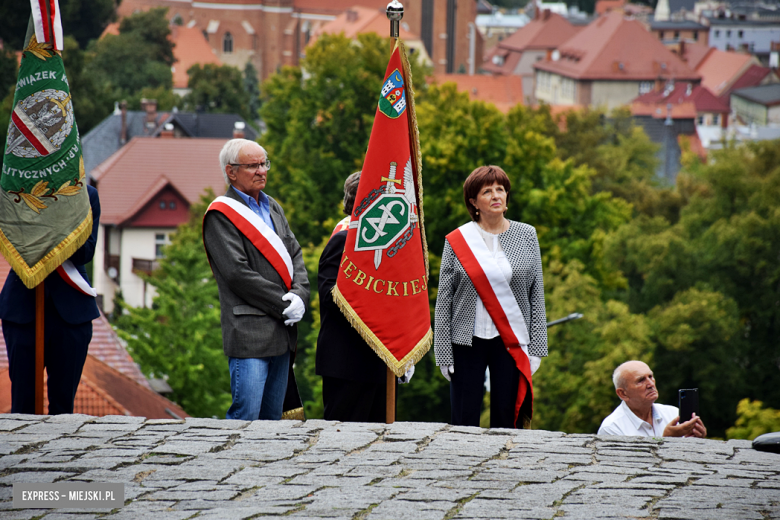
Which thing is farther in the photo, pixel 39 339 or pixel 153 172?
pixel 153 172

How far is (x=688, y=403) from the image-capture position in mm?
6281

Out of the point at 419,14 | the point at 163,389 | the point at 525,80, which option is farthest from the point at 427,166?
the point at 525,80

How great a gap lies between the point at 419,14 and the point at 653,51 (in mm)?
24925

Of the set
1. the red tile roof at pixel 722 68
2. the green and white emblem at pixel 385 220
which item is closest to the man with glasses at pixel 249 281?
the green and white emblem at pixel 385 220

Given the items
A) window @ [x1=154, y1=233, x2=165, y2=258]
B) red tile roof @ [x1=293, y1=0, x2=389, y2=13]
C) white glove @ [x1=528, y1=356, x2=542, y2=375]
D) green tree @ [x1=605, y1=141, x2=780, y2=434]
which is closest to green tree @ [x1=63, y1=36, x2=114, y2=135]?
window @ [x1=154, y1=233, x2=165, y2=258]

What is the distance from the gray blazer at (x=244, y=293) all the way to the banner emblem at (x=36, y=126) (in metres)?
1.11

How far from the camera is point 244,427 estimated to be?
5.93 m

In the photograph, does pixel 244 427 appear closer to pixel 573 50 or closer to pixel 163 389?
pixel 163 389

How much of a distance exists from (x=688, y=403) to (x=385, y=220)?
200cm

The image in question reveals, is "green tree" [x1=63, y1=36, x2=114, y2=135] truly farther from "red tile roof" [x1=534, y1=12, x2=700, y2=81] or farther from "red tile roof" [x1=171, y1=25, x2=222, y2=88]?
"red tile roof" [x1=534, y1=12, x2=700, y2=81]

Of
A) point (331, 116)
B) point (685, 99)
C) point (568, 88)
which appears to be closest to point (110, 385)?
point (331, 116)

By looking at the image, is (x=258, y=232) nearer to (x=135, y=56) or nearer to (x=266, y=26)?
(x=135, y=56)

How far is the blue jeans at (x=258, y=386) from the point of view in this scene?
6.14 metres

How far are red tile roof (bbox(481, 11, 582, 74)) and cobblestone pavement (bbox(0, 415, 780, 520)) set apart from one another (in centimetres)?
13021
